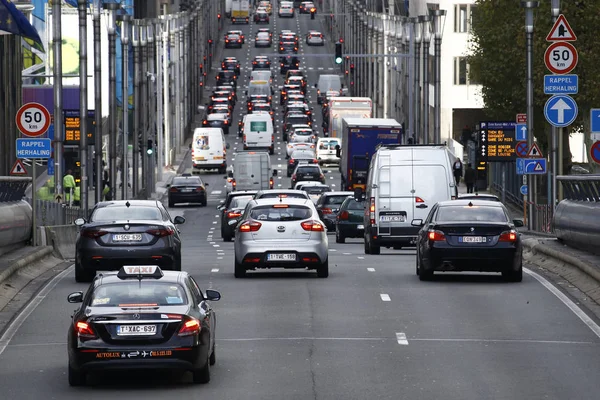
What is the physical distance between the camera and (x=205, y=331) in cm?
1498

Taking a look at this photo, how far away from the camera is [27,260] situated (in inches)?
1115

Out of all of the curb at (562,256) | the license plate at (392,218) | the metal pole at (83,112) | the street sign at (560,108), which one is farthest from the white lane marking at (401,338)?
the metal pole at (83,112)

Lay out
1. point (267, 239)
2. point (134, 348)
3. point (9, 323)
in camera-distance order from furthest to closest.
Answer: point (267, 239), point (9, 323), point (134, 348)

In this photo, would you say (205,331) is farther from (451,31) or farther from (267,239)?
(451,31)

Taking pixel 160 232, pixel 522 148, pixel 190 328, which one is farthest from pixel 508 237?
pixel 522 148

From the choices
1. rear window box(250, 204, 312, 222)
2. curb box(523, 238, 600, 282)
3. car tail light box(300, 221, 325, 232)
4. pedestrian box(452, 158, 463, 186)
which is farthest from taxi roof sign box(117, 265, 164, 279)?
pedestrian box(452, 158, 463, 186)

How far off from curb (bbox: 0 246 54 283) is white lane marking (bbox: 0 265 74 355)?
1.84ft

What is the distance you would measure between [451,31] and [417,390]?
9952 cm

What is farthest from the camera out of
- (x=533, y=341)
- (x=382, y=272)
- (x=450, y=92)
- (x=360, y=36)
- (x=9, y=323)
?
(x=360, y=36)

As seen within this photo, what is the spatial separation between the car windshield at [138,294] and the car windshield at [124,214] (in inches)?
438

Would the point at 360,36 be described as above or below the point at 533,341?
above

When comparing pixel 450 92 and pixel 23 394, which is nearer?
pixel 23 394

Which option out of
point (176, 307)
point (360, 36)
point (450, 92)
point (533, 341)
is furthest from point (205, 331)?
point (360, 36)

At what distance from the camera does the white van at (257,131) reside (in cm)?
10544
